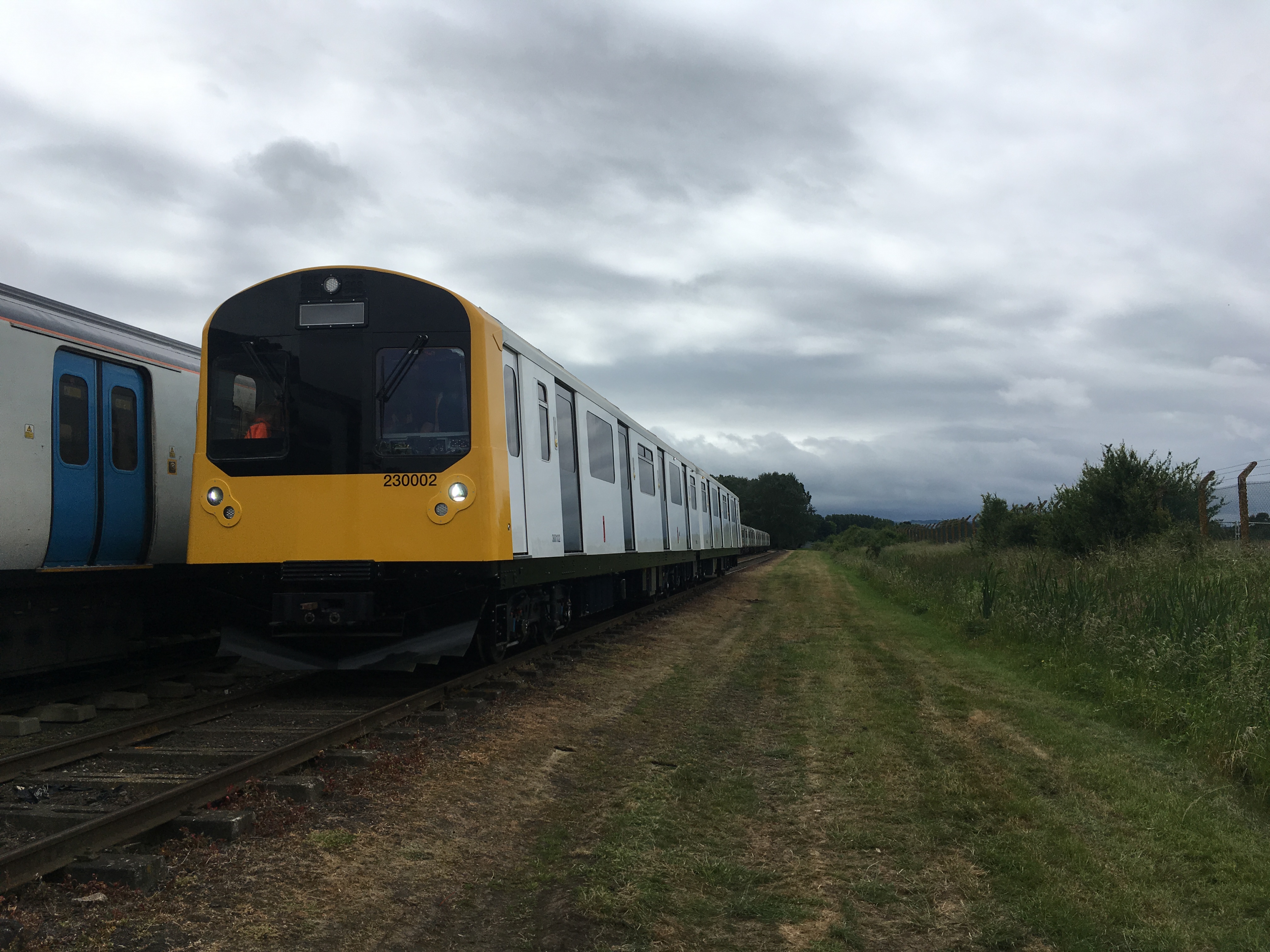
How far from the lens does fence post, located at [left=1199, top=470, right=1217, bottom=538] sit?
46.4ft

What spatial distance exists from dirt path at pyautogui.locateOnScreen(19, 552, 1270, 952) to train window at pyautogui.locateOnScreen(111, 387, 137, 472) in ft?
14.5

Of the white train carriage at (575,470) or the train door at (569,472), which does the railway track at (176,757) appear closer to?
the white train carriage at (575,470)

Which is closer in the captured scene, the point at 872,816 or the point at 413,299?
the point at 872,816

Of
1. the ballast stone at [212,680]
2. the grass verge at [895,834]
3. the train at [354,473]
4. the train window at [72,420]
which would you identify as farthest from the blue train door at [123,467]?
the grass verge at [895,834]

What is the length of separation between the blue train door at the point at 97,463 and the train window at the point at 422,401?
113 inches

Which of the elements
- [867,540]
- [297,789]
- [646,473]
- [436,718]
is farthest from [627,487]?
[867,540]

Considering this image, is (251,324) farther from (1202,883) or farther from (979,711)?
(1202,883)

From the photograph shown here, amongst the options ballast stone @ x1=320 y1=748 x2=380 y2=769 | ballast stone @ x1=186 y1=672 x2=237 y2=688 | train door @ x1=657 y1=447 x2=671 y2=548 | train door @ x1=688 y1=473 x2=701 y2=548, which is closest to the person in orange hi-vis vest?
ballast stone @ x1=186 y1=672 x2=237 y2=688

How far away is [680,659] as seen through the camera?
11031mm

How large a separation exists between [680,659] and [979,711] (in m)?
3.95

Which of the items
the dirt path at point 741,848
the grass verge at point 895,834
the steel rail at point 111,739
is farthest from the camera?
the steel rail at point 111,739

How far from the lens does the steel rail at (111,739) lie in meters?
5.28

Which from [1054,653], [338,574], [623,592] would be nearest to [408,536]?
[338,574]

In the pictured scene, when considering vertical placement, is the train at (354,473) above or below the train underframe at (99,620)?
above
